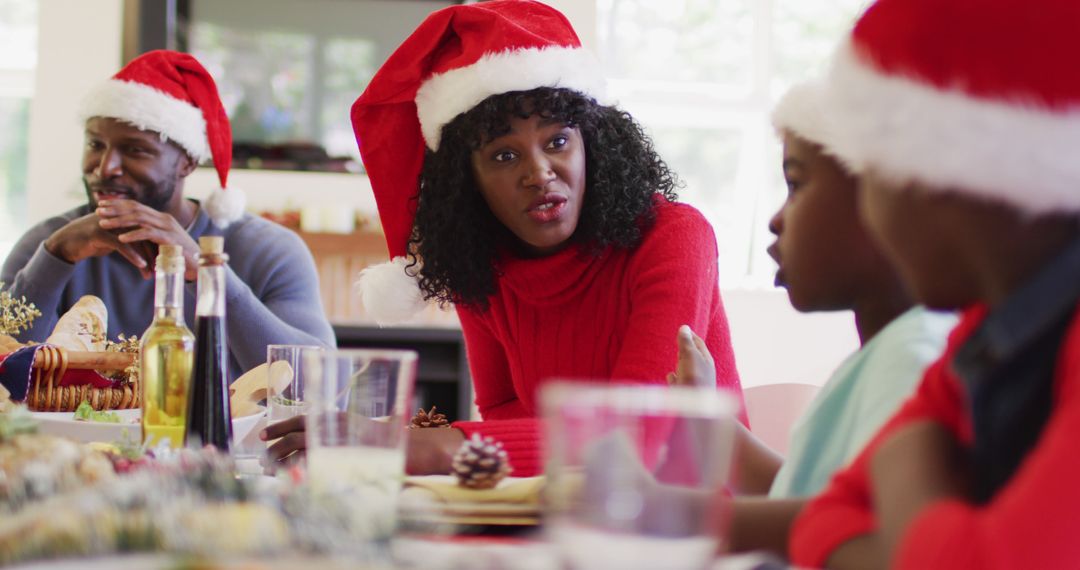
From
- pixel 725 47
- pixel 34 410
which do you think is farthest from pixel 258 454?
pixel 725 47

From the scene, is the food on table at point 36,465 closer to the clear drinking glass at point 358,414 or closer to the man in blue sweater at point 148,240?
the clear drinking glass at point 358,414

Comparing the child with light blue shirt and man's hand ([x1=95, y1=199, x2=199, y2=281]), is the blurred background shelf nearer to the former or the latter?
man's hand ([x1=95, y1=199, x2=199, y2=281])

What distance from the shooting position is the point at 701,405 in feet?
1.70

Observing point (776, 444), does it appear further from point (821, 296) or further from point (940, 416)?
point (940, 416)

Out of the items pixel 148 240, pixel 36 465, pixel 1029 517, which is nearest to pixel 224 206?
pixel 148 240

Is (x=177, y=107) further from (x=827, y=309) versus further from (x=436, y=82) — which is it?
(x=827, y=309)

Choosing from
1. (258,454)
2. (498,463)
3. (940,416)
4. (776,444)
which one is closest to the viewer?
(940,416)

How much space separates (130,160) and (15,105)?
89.4 inches

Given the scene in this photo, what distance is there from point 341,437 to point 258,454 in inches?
20.2

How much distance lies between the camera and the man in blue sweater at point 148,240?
2.39 metres

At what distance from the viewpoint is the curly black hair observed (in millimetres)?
1814

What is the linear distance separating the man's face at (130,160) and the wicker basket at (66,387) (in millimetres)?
1083

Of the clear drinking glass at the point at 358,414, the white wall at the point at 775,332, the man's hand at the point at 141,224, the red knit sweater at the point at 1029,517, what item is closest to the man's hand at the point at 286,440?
the clear drinking glass at the point at 358,414

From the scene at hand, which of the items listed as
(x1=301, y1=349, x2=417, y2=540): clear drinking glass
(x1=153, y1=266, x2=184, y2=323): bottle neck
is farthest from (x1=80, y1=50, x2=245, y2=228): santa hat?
(x1=301, y1=349, x2=417, y2=540): clear drinking glass
